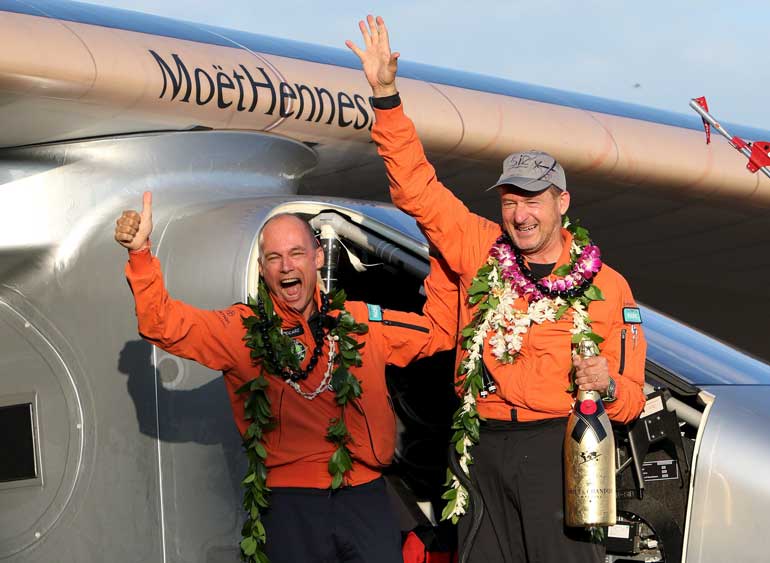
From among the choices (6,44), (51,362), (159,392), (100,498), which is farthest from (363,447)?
(6,44)

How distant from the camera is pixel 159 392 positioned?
5.07m

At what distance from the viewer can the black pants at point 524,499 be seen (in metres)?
3.72

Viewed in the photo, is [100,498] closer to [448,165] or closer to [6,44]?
[6,44]

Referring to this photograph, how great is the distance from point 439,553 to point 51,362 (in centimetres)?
207

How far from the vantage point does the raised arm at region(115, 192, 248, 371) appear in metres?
3.82

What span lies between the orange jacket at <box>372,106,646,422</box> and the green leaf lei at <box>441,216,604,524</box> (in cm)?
3

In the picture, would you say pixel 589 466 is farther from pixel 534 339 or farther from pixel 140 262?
pixel 140 262

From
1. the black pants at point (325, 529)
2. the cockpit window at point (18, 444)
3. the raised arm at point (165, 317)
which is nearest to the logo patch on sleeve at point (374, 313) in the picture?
the raised arm at point (165, 317)

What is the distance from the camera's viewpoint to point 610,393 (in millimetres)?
3695

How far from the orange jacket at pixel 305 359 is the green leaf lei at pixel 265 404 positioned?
4 centimetres

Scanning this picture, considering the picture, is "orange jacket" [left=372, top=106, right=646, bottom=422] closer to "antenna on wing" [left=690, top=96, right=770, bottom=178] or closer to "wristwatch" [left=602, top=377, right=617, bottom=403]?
"wristwatch" [left=602, top=377, right=617, bottom=403]

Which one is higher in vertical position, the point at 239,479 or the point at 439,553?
the point at 239,479

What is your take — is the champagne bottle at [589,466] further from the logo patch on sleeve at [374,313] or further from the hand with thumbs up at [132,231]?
the hand with thumbs up at [132,231]

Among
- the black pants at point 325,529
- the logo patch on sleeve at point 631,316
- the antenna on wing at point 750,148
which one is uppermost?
the antenna on wing at point 750,148
